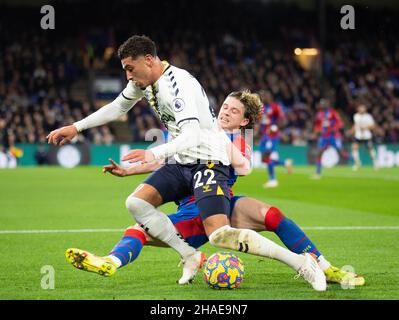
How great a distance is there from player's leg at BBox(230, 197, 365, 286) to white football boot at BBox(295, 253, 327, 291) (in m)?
0.35

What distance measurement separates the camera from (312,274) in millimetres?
6113

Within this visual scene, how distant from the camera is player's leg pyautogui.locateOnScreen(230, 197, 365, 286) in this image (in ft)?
21.1

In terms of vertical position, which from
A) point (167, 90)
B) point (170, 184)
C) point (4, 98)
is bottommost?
point (170, 184)

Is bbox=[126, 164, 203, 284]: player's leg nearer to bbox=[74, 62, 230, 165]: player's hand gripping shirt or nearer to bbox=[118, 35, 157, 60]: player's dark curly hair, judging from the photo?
bbox=[74, 62, 230, 165]: player's hand gripping shirt

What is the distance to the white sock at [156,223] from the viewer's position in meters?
6.40

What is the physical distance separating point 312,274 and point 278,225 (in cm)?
53

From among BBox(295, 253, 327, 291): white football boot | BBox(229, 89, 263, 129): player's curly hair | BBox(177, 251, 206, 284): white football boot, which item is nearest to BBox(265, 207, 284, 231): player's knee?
BBox(295, 253, 327, 291): white football boot

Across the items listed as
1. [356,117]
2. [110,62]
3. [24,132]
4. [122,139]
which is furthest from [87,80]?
[356,117]

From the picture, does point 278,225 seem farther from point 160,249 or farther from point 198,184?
point 160,249

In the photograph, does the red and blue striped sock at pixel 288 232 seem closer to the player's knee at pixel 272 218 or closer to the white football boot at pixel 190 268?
the player's knee at pixel 272 218

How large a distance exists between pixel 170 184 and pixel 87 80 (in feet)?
99.3

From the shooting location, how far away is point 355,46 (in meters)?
39.8
